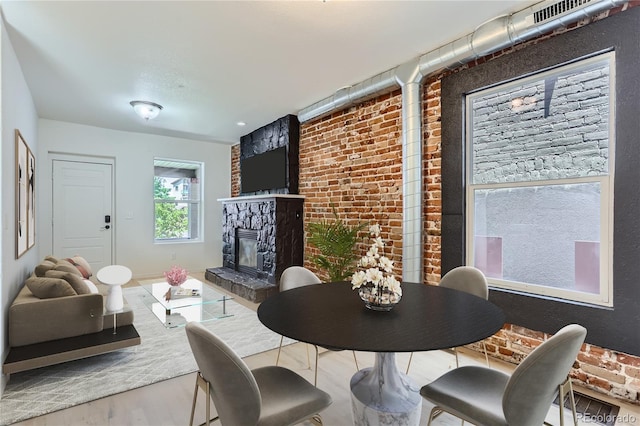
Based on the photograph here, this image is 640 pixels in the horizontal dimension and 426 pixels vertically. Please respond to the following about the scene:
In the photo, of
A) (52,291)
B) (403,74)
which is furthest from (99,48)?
(403,74)

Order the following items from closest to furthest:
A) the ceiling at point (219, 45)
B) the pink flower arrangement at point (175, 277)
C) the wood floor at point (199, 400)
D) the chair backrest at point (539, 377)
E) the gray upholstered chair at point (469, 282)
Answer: the chair backrest at point (539, 377) < the wood floor at point (199, 400) < the gray upholstered chair at point (469, 282) < the ceiling at point (219, 45) < the pink flower arrangement at point (175, 277)

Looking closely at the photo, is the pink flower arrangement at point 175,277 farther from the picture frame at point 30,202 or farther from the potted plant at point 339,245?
the picture frame at point 30,202

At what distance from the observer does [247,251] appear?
18.2 feet

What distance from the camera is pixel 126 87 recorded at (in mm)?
3697

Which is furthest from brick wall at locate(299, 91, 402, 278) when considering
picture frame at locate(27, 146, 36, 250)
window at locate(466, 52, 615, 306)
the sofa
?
picture frame at locate(27, 146, 36, 250)

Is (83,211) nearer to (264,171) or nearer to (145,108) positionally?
(145,108)

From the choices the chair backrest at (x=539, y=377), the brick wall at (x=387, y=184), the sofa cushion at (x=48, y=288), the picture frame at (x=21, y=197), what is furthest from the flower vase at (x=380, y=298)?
the picture frame at (x=21, y=197)

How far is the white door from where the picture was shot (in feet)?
17.3

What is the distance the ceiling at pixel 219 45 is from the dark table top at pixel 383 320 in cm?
193

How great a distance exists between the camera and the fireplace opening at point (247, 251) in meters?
5.26

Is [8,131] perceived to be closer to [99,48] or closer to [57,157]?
[99,48]

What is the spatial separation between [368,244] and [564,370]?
261 centimetres

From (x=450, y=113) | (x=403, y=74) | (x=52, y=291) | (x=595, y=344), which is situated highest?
(x=403, y=74)

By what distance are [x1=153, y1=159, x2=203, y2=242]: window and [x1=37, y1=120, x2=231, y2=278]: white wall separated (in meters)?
0.14
